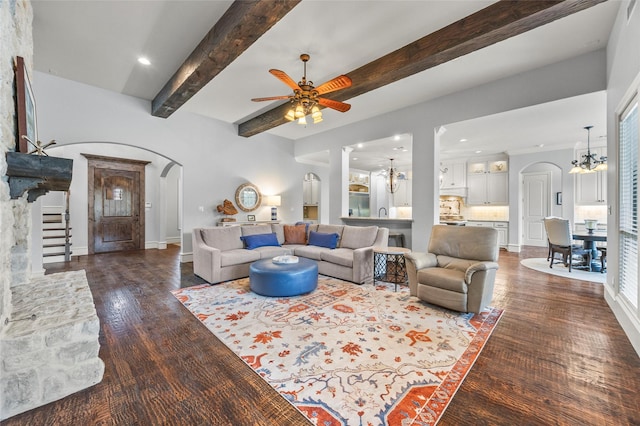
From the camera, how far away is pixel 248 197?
7.02m

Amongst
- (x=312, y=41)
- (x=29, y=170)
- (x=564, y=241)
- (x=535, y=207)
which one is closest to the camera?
(x=29, y=170)

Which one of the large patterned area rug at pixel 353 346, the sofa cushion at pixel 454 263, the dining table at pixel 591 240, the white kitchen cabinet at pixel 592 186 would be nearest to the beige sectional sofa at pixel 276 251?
the large patterned area rug at pixel 353 346

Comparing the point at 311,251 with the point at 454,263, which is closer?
the point at 454,263

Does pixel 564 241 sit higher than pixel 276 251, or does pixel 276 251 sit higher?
pixel 564 241

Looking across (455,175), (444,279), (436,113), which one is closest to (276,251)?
(444,279)

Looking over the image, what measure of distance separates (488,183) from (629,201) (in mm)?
5750

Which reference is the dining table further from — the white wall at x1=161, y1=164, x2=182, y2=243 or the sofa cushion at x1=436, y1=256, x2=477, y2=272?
the white wall at x1=161, y1=164, x2=182, y2=243

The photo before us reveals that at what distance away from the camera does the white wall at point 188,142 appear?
14.5ft

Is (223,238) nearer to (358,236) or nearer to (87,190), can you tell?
(358,236)

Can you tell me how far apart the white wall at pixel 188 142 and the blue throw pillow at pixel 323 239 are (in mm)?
2463

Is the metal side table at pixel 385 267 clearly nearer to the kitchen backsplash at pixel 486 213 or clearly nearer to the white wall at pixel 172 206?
the kitchen backsplash at pixel 486 213

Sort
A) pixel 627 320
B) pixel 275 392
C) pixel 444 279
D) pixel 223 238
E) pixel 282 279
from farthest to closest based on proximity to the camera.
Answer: pixel 223 238 → pixel 282 279 → pixel 444 279 → pixel 627 320 → pixel 275 392

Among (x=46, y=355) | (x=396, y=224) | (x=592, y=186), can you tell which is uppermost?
(x=592, y=186)

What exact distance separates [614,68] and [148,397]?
215 inches
